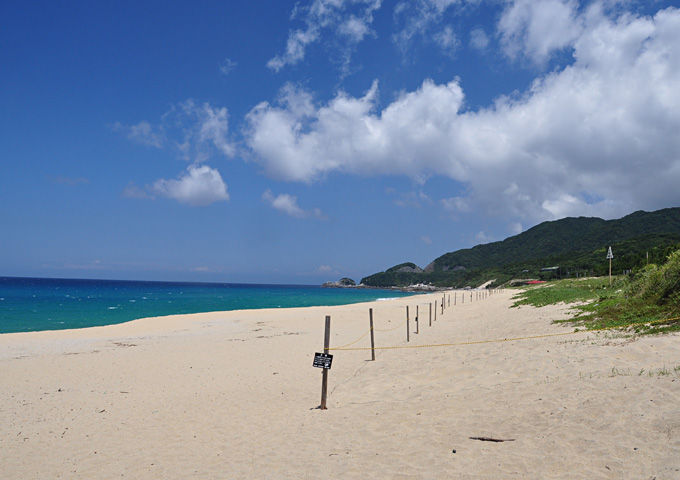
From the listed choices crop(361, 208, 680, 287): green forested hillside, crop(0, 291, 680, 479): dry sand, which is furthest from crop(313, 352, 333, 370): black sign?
crop(361, 208, 680, 287): green forested hillside

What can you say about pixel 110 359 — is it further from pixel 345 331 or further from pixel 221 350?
Result: pixel 345 331

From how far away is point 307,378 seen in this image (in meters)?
11.9

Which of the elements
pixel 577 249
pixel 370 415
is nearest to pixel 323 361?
pixel 370 415

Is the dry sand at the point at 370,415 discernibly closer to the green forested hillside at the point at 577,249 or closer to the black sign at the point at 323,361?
the black sign at the point at 323,361

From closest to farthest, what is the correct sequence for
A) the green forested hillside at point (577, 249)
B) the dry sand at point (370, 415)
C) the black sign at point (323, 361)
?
1. the dry sand at point (370, 415)
2. the black sign at point (323, 361)
3. the green forested hillside at point (577, 249)

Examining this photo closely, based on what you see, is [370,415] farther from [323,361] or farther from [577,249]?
[577,249]

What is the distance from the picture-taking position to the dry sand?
5359mm

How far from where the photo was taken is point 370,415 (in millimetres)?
7902

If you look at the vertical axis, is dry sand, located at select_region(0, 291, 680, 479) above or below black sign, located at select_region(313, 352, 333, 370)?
below

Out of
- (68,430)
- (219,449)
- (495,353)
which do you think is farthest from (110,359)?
(495,353)

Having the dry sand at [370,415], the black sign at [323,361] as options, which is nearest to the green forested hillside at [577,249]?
the dry sand at [370,415]

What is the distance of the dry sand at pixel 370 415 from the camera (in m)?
5.36

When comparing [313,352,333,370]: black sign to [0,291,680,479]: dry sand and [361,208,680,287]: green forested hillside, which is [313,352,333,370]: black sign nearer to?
[0,291,680,479]: dry sand

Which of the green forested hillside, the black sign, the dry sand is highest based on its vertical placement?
the green forested hillside
